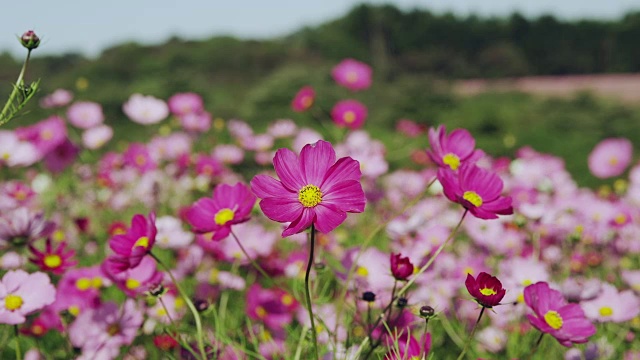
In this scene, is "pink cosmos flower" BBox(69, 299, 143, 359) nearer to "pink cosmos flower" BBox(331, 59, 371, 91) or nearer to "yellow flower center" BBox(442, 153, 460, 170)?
"yellow flower center" BBox(442, 153, 460, 170)

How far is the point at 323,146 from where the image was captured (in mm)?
684

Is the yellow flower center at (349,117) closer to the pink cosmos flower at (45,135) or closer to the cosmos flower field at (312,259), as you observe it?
the cosmos flower field at (312,259)

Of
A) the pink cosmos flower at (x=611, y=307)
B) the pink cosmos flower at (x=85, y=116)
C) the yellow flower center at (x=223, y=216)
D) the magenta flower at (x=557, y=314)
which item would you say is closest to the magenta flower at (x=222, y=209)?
the yellow flower center at (x=223, y=216)

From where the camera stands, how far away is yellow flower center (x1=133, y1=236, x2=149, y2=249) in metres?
0.86

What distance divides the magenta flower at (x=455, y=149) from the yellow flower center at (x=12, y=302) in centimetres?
70

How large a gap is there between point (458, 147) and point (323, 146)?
0.36 meters

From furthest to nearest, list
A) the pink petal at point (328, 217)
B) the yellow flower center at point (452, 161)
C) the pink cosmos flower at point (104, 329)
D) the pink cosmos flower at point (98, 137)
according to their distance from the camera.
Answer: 1. the pink cosmos flower at point (98, 137)
2. the pink cosmos flower at point (104, 329)
3. the yellow flower center at point (452, 161)
4. the pink petal at point (328, 217)

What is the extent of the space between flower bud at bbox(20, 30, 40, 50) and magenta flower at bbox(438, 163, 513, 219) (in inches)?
22.5

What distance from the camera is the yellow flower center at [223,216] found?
0.91 meters

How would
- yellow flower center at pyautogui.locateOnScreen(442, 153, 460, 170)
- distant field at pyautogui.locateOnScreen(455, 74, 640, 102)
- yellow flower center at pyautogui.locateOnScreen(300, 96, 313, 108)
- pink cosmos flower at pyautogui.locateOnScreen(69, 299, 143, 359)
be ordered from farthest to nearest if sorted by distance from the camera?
distant field at pyautogui.locateOnScreen(455, 74, 640, 102), yellow flower center at pyautogui.locateOnScreen(300, 96, 313, 108), pink cosmos flower at pyautogui.locateOnScreen(69, 299, 143, 359), yellow flower center at pyautogui.locateOnScreen(442, 153, 460, 170)

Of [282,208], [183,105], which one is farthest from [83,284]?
[183,105]

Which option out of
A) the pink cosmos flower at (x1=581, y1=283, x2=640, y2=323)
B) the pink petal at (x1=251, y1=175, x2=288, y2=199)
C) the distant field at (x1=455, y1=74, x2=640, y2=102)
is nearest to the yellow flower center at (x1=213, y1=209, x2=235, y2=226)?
the pink petal at (x1=251, y1=175, x2=288, y2=199)

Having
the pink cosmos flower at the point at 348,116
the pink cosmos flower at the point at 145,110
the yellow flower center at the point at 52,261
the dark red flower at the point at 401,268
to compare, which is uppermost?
the dark red flower at the point at 401,268

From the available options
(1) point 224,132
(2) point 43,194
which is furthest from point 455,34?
(2) point 43,194
